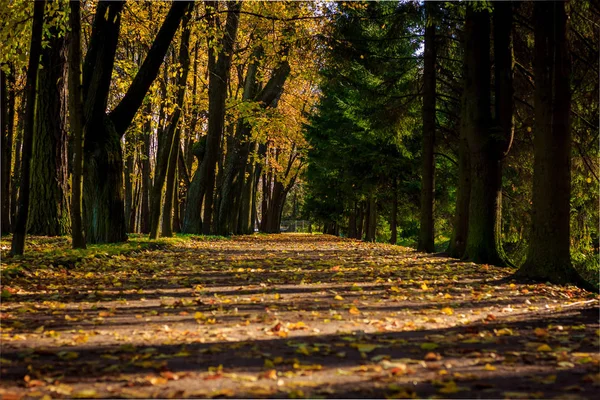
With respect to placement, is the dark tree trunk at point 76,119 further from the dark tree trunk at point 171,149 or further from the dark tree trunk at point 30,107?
the dark tree trunk at point 171,149

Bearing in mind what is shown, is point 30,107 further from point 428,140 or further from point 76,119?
point 428,140

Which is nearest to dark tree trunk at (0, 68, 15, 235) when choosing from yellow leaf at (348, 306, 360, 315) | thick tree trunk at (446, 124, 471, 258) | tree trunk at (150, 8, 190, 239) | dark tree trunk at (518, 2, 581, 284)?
tree trunk at (150, 8, 190, 239)

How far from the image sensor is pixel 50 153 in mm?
18969

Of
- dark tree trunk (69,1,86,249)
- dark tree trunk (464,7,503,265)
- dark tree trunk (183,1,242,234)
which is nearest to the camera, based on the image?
dark tree trunk (69,1,86,249)

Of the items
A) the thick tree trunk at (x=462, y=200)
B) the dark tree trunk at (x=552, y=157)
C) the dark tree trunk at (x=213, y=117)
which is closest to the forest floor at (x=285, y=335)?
the dark tree trunk at (x=552, y=157)

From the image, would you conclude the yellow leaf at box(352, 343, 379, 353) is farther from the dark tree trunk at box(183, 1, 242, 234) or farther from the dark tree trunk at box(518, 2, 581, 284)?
the dark tree trunk at box(183, 1, 242, 234)

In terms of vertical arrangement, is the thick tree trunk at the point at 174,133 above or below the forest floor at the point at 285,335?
above

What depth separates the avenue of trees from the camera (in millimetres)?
11594

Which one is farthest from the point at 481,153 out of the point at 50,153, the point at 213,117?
the point at 213,117

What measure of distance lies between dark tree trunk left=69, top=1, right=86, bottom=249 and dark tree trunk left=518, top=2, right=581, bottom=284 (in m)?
8.51

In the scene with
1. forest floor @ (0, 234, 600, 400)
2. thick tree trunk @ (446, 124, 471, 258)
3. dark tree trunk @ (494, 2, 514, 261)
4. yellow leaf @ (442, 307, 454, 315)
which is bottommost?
forest floor @ (0, 234, 600, 400)

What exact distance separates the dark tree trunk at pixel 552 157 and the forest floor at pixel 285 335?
65 centimetres

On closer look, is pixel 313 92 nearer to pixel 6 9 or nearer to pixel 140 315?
pixel 6 9

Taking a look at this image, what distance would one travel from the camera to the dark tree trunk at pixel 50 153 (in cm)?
1889
